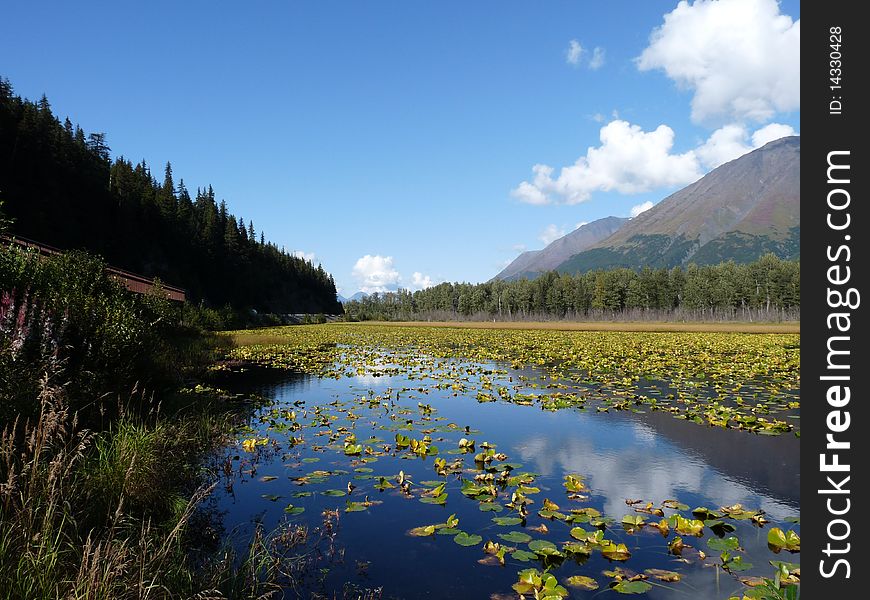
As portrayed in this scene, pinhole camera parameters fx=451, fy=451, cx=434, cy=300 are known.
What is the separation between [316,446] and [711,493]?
786cm

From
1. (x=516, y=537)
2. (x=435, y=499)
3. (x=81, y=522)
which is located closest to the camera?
(x=81, y=522)

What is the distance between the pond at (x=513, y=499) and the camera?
5.19 meters

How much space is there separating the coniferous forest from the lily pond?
3690 centimetres

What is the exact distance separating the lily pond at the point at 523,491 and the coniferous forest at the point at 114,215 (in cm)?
3690

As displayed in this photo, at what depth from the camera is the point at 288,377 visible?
21109mm

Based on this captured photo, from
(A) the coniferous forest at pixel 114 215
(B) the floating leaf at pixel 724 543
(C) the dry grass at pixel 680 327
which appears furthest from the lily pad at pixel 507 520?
(C) the dry grass at pixel 680 327

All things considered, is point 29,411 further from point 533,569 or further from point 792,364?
point 792,364

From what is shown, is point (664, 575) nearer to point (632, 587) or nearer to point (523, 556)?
point (632, 587)

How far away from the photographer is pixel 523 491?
7.61 metres

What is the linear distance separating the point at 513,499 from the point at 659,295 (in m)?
135

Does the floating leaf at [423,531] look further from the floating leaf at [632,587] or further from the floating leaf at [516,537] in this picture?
the floating leaf at [632,587]

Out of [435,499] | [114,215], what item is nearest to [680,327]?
[435,499]

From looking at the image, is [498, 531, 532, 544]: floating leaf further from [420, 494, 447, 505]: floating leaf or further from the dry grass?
the dry grass
